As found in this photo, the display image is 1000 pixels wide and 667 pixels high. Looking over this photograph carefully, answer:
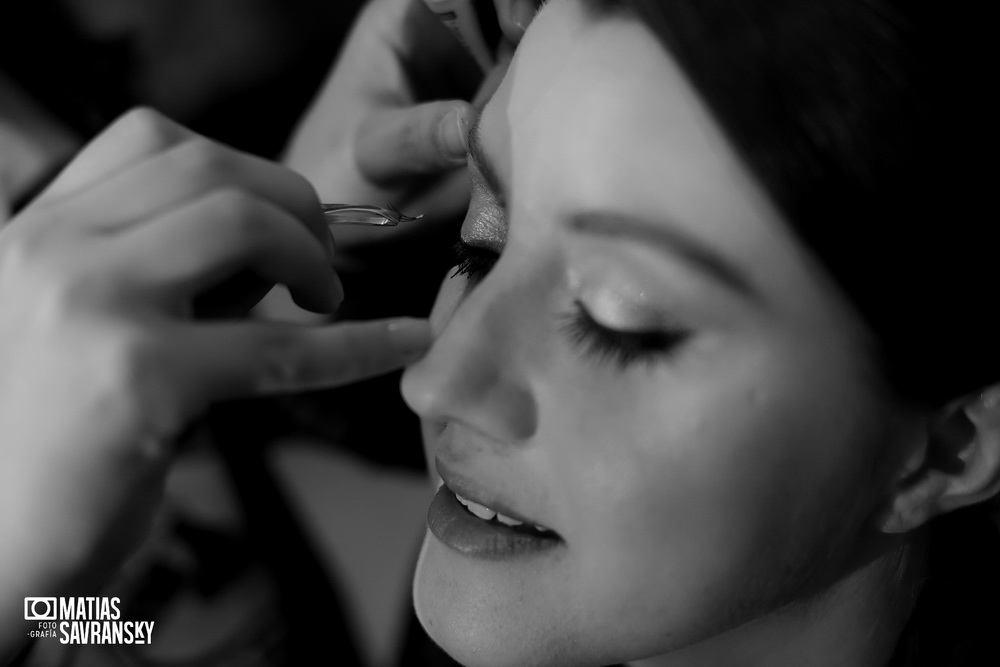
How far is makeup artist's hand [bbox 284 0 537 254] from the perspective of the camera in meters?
1.04

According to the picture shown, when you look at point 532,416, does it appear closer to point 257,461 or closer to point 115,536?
point 115,536

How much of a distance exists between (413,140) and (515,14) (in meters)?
0.16

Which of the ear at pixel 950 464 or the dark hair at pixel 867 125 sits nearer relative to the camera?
the dark hair at pixel 867 125

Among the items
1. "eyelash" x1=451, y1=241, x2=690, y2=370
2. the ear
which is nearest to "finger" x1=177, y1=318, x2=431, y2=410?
"eyelash" x1=451, y1=241, x2=690, y2=370

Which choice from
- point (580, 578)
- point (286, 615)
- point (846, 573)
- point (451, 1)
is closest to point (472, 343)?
point (580, 578)

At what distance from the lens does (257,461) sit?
4.03 ft

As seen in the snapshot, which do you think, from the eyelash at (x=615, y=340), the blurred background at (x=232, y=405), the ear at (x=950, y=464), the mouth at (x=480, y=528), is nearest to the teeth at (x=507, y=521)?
the mouth at (x=480, y=528)

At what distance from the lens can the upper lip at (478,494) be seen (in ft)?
2.05

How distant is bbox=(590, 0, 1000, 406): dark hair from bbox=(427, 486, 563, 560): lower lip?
0.27 metres

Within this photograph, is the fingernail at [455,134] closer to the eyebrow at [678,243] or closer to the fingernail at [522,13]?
the fingernail at [522,13]

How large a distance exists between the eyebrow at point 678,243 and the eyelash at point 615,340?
0.15 ft

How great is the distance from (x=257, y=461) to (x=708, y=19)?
0.88 meters

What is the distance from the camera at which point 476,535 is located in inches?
27.3

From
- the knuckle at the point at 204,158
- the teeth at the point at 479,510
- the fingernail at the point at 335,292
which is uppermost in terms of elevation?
the knuckle at the point at 204,158
